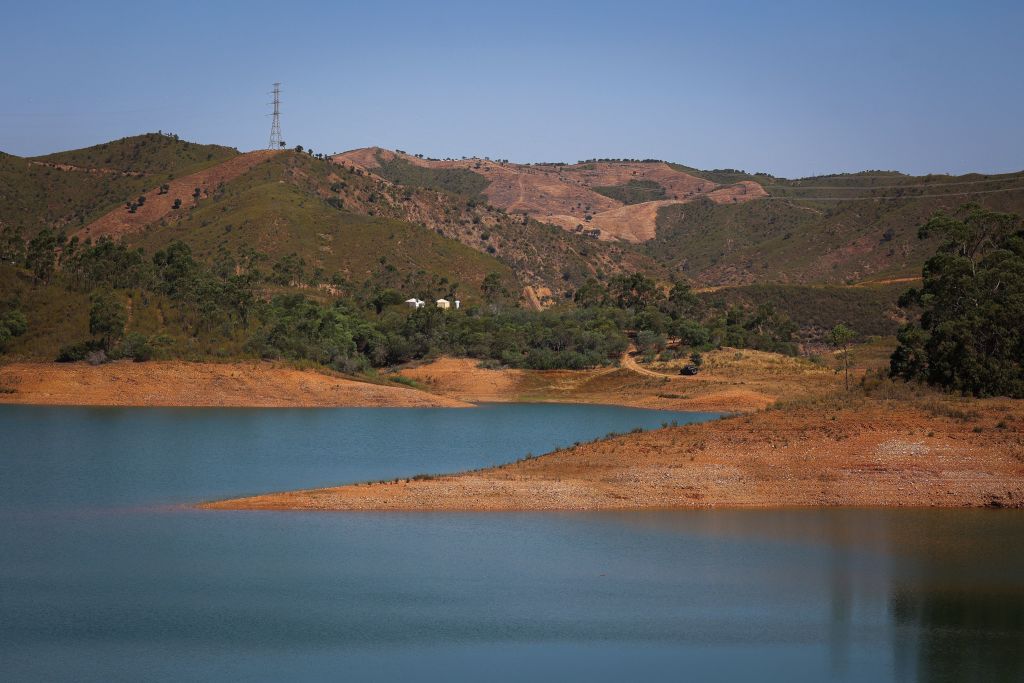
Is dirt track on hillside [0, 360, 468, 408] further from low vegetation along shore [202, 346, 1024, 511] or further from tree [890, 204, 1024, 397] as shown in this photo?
low vegetation along shore [202, 346, 1024, 511]

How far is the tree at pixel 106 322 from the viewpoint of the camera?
65.5 m

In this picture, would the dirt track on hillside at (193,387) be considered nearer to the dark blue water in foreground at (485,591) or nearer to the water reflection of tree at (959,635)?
the dark blue water in foreground at (485,591)

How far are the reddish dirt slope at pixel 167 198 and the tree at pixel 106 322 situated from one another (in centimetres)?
5589

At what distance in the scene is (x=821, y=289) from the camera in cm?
11756

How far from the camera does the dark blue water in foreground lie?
19.1 meters

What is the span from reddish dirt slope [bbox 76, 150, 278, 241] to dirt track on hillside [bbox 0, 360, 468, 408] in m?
58.3

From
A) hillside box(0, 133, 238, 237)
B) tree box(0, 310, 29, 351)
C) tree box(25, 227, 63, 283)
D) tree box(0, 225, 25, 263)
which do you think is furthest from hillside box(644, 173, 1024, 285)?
tree box(0, 310, 29, 351)

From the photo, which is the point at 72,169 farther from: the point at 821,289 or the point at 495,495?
the point at 495,495

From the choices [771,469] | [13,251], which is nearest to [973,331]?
[771,469]

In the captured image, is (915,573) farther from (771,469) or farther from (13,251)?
(13,251)

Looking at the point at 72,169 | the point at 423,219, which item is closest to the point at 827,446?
the point at 423,219

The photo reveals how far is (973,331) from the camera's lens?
41.5 m

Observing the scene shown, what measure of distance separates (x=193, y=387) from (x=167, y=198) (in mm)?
70872

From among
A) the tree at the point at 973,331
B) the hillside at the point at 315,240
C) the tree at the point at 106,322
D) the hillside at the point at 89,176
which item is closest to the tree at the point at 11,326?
the tree at the point at 106,322
